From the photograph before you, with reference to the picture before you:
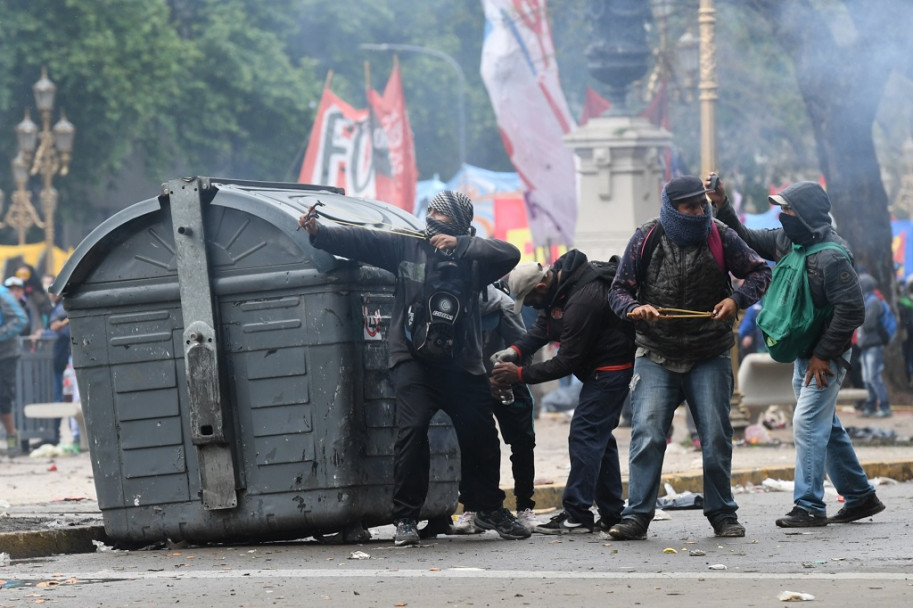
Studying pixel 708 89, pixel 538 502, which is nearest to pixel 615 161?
pixel 708 89

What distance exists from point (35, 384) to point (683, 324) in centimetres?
1044

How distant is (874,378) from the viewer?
19391 mm

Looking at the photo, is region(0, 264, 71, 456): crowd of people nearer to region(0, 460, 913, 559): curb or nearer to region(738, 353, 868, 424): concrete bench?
region(0, 460, 913, 559): curb

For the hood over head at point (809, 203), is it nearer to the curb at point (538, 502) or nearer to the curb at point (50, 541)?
the curb at point (538, 502)

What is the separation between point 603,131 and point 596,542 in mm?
9226

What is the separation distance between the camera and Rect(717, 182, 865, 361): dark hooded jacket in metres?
8.47

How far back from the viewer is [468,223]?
8500mm

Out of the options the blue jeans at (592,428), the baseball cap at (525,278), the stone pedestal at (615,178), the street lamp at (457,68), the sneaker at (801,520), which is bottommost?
the sneaker at (801,520)

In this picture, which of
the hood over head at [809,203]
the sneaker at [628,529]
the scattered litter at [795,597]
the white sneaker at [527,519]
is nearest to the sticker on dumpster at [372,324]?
the white sneaker at [527,519]

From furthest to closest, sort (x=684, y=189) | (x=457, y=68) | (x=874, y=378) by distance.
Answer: (x=457, y=68)
(x=874, y=378)
(x=684, y=189)

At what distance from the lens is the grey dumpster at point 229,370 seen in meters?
8.38

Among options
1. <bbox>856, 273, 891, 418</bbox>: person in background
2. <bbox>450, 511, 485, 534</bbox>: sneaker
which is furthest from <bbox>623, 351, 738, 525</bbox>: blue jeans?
<bbox>856, 273, 891, 418</bbox>: person in background

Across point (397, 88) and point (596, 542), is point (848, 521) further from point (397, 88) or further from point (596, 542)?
point (397, 88)

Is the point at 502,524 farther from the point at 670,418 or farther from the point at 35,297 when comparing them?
the point at 35,297
